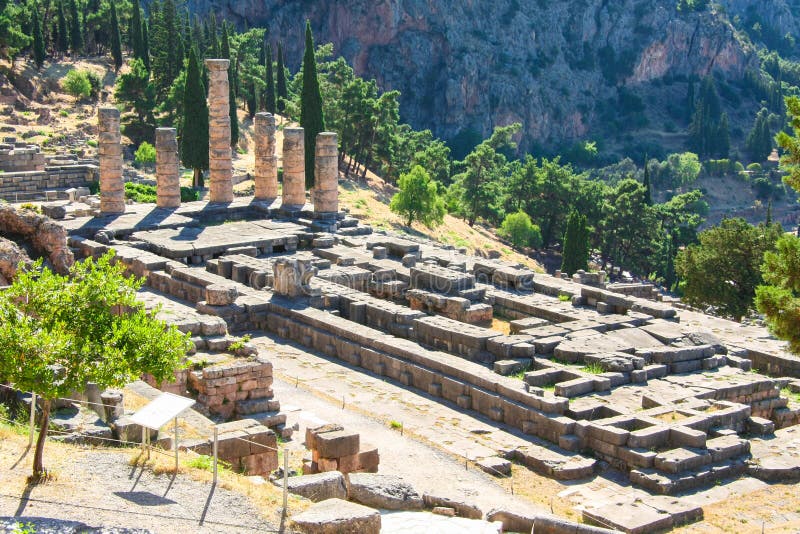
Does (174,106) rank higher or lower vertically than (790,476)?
higher

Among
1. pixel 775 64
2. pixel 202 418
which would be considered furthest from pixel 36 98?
pixel 775 64

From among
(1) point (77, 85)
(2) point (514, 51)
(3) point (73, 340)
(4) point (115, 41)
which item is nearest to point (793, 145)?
(3) point (73, 340)

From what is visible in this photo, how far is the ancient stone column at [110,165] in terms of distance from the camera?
38.8m

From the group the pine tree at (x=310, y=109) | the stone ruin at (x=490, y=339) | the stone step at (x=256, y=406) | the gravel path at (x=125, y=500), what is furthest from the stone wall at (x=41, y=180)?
the gravel path at (x=125, y=500)

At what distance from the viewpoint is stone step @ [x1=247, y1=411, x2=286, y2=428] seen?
2117 cm

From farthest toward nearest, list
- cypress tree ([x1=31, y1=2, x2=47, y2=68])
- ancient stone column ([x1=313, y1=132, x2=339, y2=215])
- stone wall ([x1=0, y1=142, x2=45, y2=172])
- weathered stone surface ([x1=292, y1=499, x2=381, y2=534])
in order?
cypress tree ([x1=31, y1=2, x2=47, y2=68]) < stone wall ([x1=0, y1=142, x2=45, y2=172]) < ancient stone column ([x1=313, y1=132, x2=339, y2=215]) < weathered stone surface ([x1=292, y1=499, x2=381, y2=534])

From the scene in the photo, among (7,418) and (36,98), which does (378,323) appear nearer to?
(7,418)

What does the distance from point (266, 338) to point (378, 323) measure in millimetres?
3001

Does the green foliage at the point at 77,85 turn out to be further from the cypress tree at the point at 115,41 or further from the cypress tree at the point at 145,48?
the cypress tree at the point at 115,41

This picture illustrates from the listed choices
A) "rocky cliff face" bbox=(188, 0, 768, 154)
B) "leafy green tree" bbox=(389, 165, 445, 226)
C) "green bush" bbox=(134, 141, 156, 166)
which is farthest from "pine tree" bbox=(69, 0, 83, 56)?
"rocky cliff face" bbox=(188, 0, 768, 154)

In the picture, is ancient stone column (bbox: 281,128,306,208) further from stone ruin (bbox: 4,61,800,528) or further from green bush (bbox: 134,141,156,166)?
green bush (bbox: 134,141,156,166)

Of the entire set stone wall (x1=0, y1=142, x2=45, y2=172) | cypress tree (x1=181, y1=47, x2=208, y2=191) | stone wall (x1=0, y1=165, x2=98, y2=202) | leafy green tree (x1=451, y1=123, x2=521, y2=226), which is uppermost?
cypress tree (x1=181, y1=47, x2=208, y2=191)

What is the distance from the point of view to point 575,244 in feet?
189

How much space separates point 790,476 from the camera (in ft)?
66.8
